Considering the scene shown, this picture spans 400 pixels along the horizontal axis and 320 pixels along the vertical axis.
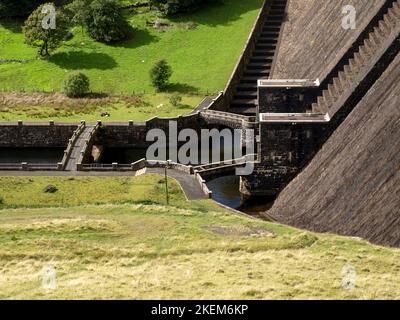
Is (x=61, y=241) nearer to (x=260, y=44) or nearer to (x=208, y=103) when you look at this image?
(x=208, y=103)

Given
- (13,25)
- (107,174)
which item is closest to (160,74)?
(107,174)

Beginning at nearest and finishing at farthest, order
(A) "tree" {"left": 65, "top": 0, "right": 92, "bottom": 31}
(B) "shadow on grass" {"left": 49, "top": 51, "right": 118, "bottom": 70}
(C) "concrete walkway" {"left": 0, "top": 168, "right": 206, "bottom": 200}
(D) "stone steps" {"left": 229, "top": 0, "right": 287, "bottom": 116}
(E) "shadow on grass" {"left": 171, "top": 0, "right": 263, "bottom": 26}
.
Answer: (C) "concrete walkway" {"left": 0, "top": 168, "right": 206, "bottom": 200}, (D) "stone steps" {"left": 229, "top": 0, "right": 287, "bottom": 116}, (B) "shadow on grass" {"left": 49, "top": 51, "right": 118, "bottom": 70}, (A) "tree" {"left": 65, "top": 0, "right": 92, "bottom": 31}, (E) "shadow on grass" {"left": 171, "top": 0, "right": 263, "bottom": 26}

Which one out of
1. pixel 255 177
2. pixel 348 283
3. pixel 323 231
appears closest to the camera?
pixel 348 283

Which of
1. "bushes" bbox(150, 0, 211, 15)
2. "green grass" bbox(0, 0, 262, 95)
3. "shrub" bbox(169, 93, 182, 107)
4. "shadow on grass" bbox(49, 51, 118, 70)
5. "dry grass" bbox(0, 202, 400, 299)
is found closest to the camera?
"dry grass" bbox(0, 202, 400, 299)

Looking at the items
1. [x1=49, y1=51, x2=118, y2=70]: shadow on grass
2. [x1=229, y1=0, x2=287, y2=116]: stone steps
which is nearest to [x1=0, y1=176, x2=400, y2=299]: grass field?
[x1=229, y1=0, x2=287, y2=116]: stone steps

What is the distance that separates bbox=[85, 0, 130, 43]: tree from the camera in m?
130

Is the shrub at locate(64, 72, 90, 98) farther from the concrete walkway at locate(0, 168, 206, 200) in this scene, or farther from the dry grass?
the dry grass

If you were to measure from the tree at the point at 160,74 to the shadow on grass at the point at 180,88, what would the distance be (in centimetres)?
111

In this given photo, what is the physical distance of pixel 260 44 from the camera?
127 meters

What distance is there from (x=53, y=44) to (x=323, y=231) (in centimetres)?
7519

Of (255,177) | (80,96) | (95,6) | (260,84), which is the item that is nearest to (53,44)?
(95,6)

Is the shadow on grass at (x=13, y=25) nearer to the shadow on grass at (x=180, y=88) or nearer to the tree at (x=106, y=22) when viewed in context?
the tree at (x=106, y=22)

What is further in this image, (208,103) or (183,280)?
(208,103)

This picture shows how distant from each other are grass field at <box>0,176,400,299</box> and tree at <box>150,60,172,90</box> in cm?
4282
